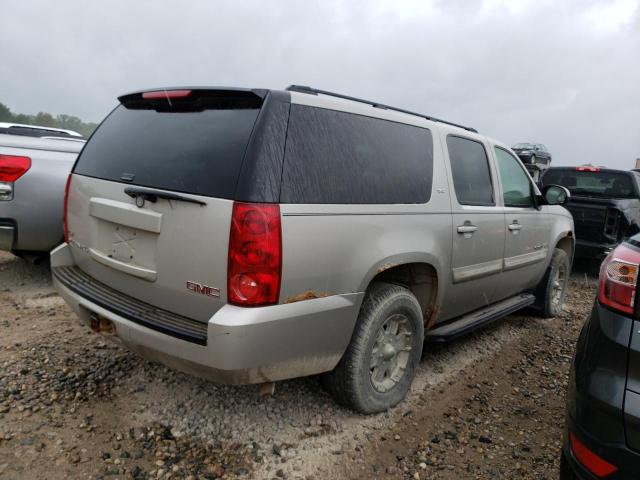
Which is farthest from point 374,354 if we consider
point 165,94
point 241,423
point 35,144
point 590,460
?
point 35,144

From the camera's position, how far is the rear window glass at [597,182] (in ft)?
23.8

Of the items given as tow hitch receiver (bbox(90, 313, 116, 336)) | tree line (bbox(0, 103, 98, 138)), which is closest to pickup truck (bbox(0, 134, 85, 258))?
tow hitch receiver (bbox(90, 313, 116, 336))

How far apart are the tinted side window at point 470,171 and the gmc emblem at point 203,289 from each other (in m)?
1.84

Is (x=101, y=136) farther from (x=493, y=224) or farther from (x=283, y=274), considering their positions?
(x=493, y=224)

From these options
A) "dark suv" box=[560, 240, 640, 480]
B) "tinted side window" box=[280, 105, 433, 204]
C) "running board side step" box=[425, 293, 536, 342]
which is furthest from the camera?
"running board side step" box=[425, 293, 536, 342]

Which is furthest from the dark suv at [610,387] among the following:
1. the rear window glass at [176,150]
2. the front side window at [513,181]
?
the front side window at [513,181]

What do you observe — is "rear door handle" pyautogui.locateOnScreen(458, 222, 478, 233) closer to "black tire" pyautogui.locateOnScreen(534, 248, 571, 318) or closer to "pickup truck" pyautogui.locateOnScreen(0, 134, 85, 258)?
"black tire" pyautogui.locateOnScreen(534, 248, 571, 318)

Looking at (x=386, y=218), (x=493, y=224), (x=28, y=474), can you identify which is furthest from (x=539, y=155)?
(x=28, y=474)

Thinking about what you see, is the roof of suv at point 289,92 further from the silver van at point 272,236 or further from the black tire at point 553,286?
the black tire at point 553,286

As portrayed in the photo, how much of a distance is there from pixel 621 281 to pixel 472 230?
1.45 meters

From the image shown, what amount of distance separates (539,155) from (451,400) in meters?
20.1

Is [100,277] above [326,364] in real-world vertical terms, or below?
above

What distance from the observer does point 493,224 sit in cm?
341

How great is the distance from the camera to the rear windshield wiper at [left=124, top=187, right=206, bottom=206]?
6.66ft
